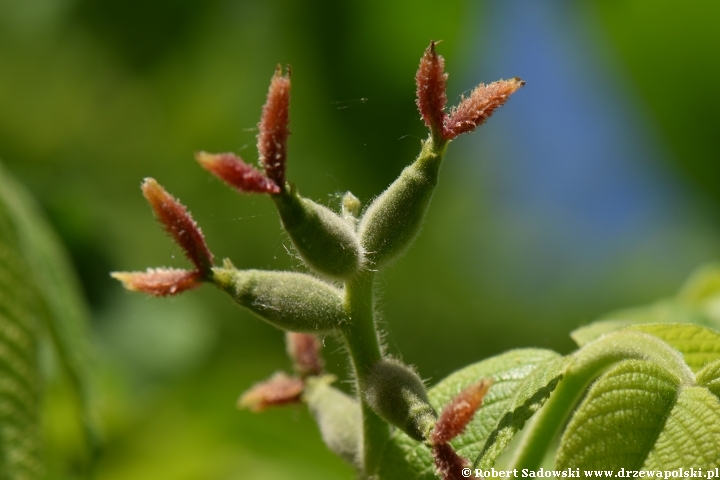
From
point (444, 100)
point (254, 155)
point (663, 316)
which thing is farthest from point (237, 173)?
point (254, 155)

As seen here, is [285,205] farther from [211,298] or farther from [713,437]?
[211,298]

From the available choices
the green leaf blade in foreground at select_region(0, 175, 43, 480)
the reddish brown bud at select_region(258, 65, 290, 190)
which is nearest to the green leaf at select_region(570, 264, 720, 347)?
the reddish brown bud at select_region(258, 65, 290, 190)

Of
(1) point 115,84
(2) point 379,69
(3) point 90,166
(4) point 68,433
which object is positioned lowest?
(4) point 68,433

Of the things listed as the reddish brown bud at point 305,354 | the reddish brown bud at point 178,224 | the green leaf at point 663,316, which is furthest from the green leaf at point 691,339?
the reddish brown bud at point 178,224

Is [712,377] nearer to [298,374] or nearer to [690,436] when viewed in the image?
[690,436]

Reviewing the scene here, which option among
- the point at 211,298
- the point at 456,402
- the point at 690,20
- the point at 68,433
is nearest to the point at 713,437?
the point at 456,402

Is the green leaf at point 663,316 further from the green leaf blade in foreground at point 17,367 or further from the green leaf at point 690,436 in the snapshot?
the green leaf blade in foreground at point 17,367
